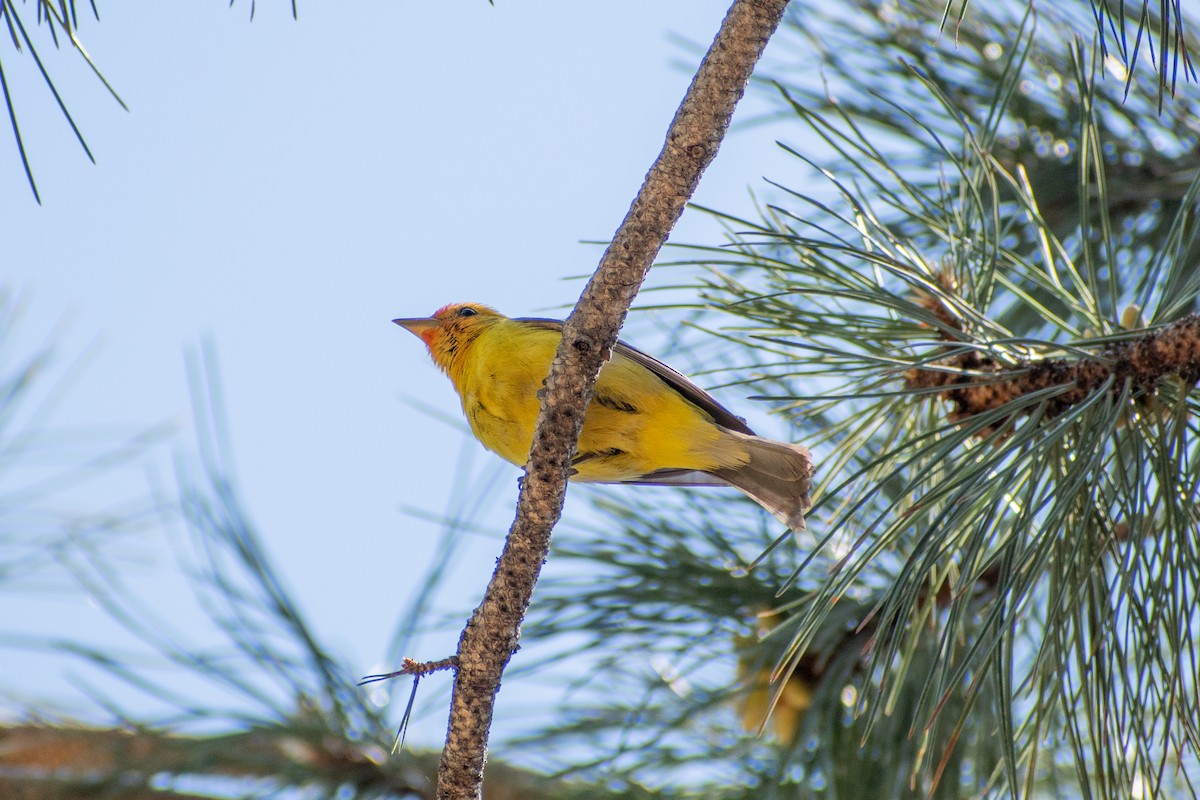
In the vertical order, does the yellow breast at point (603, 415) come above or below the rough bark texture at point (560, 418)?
above

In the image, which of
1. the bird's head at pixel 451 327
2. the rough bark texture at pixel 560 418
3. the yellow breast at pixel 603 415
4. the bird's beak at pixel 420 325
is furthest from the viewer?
the bird's beak at pixel 420 325

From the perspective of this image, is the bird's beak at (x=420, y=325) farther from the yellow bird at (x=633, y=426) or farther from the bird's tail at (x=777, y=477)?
the bird's tail at (x=777, y=477)

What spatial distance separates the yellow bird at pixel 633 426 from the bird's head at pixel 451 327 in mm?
364

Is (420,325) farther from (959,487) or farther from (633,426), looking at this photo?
(959,487)

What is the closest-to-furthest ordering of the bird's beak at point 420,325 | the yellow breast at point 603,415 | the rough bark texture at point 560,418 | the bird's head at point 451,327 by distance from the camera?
the rough bark texture at point 560,418, the yellow breast at point 603,415, the bird's head at point 451,327, the bird's beak at point 420,325

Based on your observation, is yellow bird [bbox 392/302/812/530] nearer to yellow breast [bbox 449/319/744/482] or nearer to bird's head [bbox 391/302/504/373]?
yellow breast [bbox 449/319/744/482]

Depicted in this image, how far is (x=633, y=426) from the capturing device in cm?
289

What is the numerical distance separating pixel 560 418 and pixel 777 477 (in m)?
1.03

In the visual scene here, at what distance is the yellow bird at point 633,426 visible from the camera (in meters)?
2.79

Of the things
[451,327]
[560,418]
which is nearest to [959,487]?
[560,418]

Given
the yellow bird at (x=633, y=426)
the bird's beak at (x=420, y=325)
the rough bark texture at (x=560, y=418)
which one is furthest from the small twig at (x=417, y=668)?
the bird's beak at (x=420, y=325)

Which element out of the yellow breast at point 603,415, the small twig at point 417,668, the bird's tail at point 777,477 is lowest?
the small twig at point 417,668

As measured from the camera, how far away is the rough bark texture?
1654mm

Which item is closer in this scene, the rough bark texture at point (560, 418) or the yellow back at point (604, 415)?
the rough bark texture at point (560, 418)
